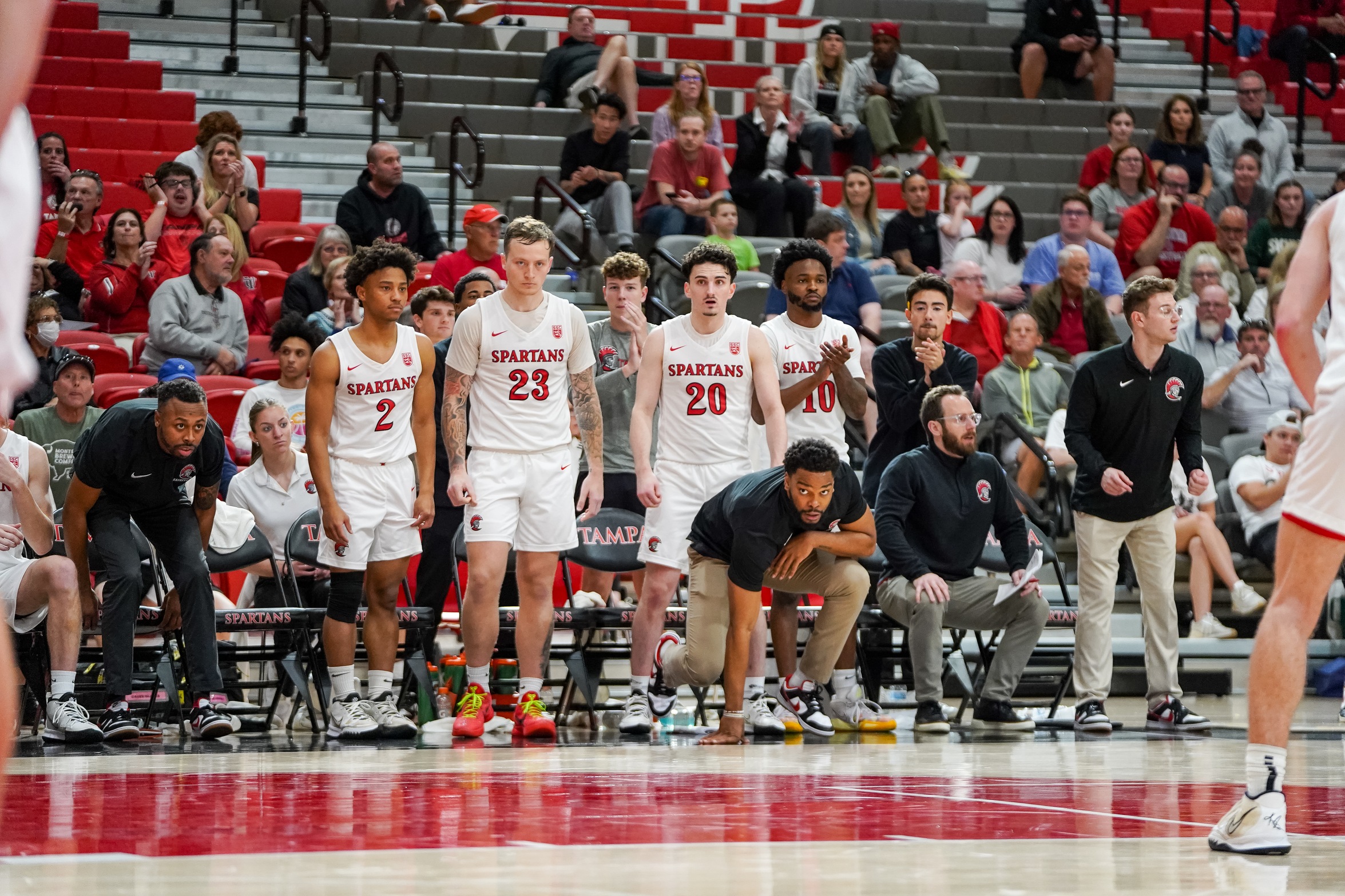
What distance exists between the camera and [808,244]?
803 cm

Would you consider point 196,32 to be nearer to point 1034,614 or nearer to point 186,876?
point 1034,614

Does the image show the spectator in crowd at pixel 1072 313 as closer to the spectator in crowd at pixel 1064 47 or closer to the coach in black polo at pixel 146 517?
the spectator in crowd at pixel 1064 47

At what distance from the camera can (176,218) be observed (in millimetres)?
11508

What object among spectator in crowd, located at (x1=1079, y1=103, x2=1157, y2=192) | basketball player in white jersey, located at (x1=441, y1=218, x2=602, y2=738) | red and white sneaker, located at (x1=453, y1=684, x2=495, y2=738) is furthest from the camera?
spectator in crowd, located at (x1=1079, y1=103, x2=1157, y2=192)

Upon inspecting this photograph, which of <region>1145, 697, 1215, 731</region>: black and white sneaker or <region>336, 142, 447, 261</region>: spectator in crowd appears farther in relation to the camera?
<region>336, 142, 447, 261</region>: spectator in crowd

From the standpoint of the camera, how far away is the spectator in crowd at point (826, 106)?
14719mm

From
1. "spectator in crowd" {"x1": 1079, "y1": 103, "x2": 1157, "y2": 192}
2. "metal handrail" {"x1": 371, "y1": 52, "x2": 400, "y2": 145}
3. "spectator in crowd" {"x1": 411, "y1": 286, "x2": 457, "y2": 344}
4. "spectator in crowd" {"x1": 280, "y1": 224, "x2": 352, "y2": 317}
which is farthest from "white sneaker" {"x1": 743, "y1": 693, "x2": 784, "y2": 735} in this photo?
"spectator in crowd" {"x1": 1079, "y1": 103, "x2": 1157, "y2": 192}

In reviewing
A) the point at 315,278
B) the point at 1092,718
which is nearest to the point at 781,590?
the point at 1092,718

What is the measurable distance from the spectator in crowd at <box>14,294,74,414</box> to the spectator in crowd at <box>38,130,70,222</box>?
235cm

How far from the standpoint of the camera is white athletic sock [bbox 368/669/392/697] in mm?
7453

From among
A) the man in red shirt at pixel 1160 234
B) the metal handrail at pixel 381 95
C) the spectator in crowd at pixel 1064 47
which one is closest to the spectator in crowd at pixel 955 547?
the man in red shirt at pixel 1160 234

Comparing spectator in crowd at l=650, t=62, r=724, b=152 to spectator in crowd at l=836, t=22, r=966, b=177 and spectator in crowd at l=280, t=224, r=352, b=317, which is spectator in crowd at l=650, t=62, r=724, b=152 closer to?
spectator in crowd at l=836, t=22, r=966, b=177

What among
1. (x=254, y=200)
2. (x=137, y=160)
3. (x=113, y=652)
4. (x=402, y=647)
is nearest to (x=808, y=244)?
(x=402, y=647)

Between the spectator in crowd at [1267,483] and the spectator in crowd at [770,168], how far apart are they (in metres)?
4.03
